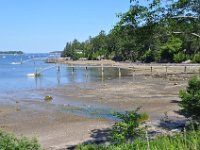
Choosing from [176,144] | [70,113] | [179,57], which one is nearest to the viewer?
[176,144]

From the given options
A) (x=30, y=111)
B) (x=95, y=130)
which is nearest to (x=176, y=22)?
(x=95, y=130)

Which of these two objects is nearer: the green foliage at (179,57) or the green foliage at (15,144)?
the green foliage at (15,144)

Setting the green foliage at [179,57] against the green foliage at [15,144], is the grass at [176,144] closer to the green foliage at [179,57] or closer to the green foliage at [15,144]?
the green foliage at [15,144]

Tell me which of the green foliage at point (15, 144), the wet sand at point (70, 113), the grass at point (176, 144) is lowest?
the wet sand at point (70, 113)

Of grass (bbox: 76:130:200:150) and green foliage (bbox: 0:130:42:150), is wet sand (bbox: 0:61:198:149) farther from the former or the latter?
grass (bbox: 76:130:200:150)

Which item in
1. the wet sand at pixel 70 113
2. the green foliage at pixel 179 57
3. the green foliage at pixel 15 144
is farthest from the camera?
the green foliage at pixel 179 57

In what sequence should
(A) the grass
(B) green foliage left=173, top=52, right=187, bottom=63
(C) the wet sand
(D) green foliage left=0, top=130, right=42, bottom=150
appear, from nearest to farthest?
(A) the grass, (D) green foliage left=0, top=130, right=42, bottom=150, (C) the wet sand, (B) green foliage left=173, top=52, right=187, bottom=63

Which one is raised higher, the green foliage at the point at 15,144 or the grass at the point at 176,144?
the grass at the point at 176,144

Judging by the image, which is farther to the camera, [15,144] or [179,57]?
[179,57]

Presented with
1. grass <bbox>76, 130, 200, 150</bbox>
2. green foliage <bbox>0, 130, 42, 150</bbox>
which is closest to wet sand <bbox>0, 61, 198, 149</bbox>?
green foliage <bbox>0, 130, 42, 150</bbox>

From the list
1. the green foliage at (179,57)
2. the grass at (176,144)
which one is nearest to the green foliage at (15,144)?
the grass at (176,144)

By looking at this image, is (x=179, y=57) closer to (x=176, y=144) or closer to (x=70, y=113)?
(x=70, y=113)

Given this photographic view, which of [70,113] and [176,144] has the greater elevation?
[176,144]

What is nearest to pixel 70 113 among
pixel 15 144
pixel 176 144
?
pixel 15 144
